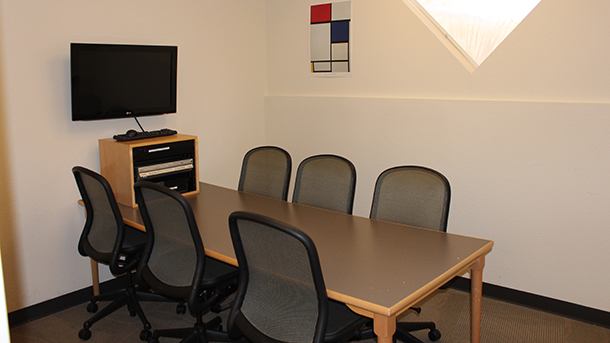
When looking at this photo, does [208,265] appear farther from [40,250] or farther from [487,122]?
[487,122]

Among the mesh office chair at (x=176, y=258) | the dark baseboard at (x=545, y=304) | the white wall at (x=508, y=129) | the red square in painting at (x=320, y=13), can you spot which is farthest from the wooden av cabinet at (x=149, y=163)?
the dark baseboard at (x=545, y=304)

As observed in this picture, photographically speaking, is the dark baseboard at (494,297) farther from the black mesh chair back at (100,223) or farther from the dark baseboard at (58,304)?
the black mesh chair back at (100,223)

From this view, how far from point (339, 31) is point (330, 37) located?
112 millimetres

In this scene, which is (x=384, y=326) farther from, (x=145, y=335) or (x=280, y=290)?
(x=145, y=335)

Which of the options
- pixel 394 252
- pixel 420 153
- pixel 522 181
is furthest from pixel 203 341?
pixel 522 181

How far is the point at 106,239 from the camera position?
3.11 meters

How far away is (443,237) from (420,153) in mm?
1423

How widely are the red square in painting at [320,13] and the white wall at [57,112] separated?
917mm

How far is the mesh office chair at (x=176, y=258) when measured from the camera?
246 centimetres

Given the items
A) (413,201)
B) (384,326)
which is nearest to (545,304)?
(413,201)

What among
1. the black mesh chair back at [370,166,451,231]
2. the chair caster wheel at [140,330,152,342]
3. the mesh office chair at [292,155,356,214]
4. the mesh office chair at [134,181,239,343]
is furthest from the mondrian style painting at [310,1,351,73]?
the chair caster wheel at [140,330,152,342]

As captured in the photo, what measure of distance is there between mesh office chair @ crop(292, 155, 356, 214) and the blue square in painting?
57.3 inches

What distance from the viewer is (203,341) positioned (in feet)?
9.55

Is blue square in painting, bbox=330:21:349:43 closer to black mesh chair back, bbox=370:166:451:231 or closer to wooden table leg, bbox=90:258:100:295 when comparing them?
black mesh chair back, bbox=370:166:451:231
